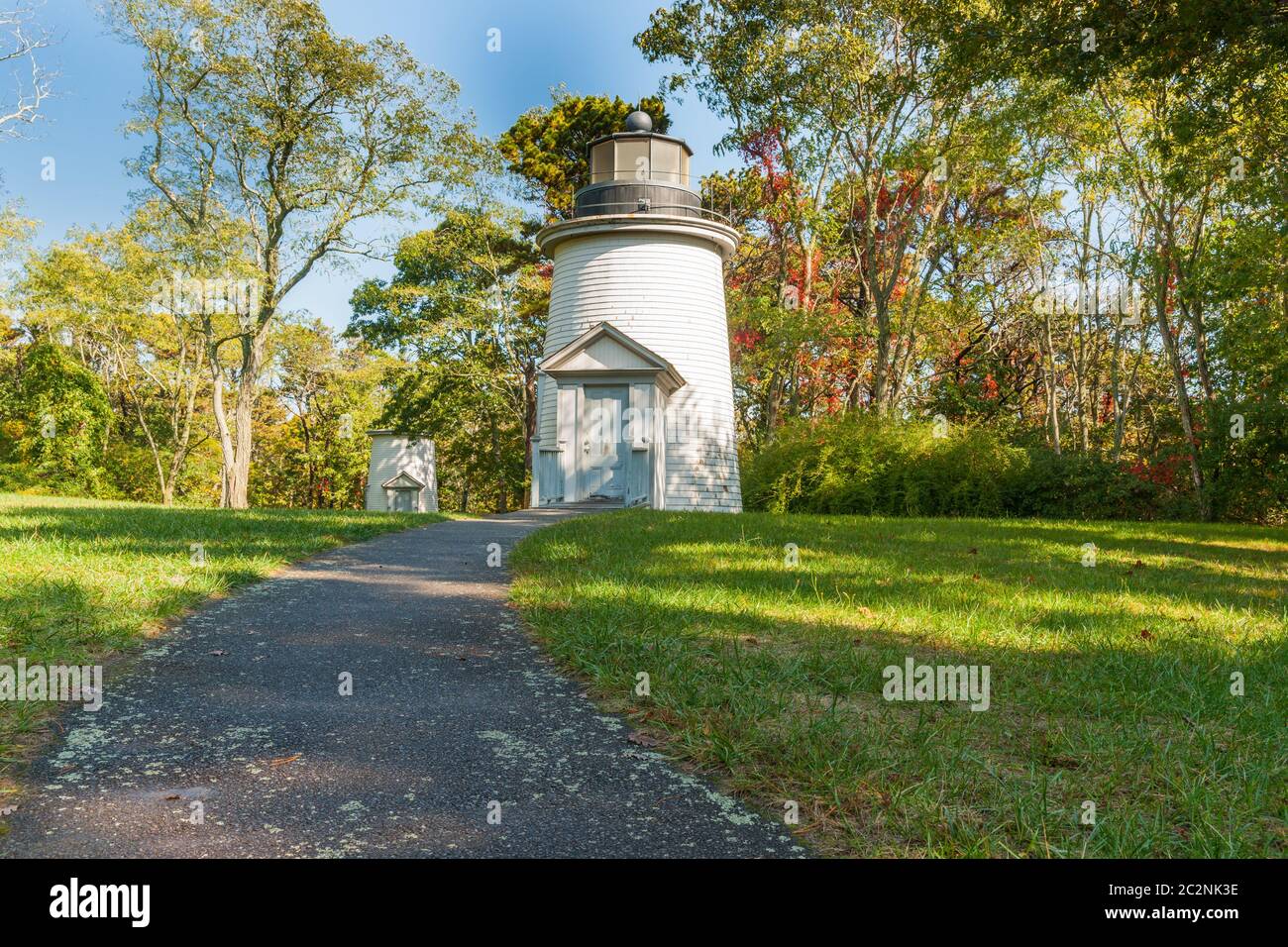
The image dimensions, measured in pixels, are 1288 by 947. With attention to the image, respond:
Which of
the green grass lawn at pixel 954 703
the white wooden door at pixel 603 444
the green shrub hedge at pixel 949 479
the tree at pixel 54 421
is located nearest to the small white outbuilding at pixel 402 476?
the tree at pixel 54 421

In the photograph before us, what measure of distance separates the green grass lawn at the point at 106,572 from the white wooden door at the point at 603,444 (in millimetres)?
8333

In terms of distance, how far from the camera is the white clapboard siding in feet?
70.7

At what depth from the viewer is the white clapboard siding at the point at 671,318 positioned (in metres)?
21.6

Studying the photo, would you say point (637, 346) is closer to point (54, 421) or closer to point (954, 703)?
point (954, 703)

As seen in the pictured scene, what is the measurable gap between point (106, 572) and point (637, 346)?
14.4 metres

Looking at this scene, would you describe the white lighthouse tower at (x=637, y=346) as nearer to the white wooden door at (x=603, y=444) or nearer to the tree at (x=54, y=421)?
the white wooden door at (x=603, y=444)

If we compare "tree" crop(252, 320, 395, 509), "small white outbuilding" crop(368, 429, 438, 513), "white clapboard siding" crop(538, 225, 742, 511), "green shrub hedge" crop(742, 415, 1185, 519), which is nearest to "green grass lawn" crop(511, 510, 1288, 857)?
"green shrub hedge" crop(742, 415, 1185, 519)

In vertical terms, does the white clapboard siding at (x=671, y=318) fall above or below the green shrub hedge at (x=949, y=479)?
above

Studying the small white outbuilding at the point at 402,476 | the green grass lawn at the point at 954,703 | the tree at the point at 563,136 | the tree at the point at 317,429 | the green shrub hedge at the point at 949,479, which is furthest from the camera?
the tree at the point at 317,429

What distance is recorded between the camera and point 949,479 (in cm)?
2017

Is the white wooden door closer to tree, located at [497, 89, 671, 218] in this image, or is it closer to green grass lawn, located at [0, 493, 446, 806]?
green grass lawn, located at [0, 493, 446, 806]

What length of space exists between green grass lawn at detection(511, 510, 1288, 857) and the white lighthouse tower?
11.0m

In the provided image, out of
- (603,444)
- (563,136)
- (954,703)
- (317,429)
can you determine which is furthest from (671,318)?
(317,429)

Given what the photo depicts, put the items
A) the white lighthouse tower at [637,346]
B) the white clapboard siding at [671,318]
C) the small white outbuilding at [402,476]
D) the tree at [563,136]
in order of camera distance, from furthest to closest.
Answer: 1. the small white outbuilding at [402,476]
2. the tree at [563,136]
3. the white clapboard siding at [671,318]
4. the white lighthouse tower at [637,346]
